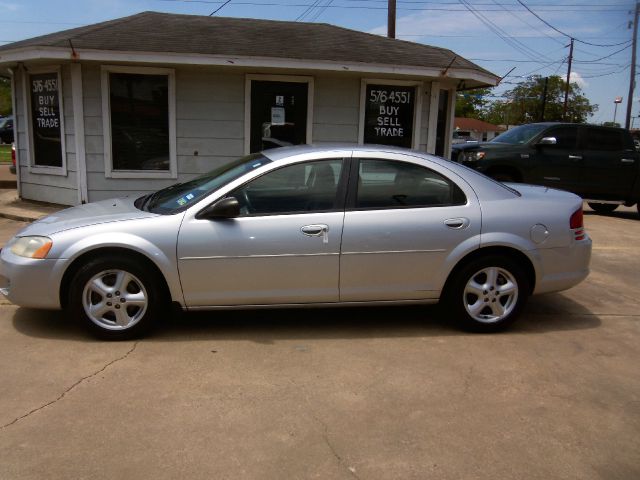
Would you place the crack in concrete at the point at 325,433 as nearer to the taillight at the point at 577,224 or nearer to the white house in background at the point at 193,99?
the taillight at the point at 577,224

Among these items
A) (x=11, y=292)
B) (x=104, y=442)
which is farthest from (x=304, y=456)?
(x=11, y=292)

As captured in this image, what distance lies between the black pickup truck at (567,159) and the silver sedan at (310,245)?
6619 millimetres

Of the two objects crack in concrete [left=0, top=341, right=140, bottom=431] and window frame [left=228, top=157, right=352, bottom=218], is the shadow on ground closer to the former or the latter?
crack in concrete [left=0, top=341, right=140, bottom=431]

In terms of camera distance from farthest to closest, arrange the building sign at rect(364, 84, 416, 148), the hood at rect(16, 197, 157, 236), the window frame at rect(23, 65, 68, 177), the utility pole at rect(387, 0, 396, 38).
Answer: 1. the utility pole at rect(387, 0, 396, 38)
2. the building sign at rect(364, 84, 416, 148)
3. the window frame at rect(23, 65, 68, 177)
4. the hood at rect(16, 197, 157, 236)

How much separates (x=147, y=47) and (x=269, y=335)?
5782mm

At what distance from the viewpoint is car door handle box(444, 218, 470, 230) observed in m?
4.51

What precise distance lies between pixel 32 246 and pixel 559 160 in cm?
1023

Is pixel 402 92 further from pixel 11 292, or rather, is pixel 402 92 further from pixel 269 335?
pixel 11 292

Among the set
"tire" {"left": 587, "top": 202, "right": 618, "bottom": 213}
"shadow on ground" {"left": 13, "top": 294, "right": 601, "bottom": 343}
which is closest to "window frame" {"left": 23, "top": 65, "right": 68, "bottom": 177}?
"shadow on ground" {"left": 13, "top": 294, "right": 601, "bottom": 343}

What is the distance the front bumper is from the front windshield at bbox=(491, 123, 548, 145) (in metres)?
9.68

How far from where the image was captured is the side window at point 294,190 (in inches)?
173

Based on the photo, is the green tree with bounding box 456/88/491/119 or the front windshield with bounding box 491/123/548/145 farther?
the green tree with bounding box 456/88/491/119

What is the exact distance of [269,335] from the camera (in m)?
4.55

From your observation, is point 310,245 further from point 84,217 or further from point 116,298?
point 84,217
